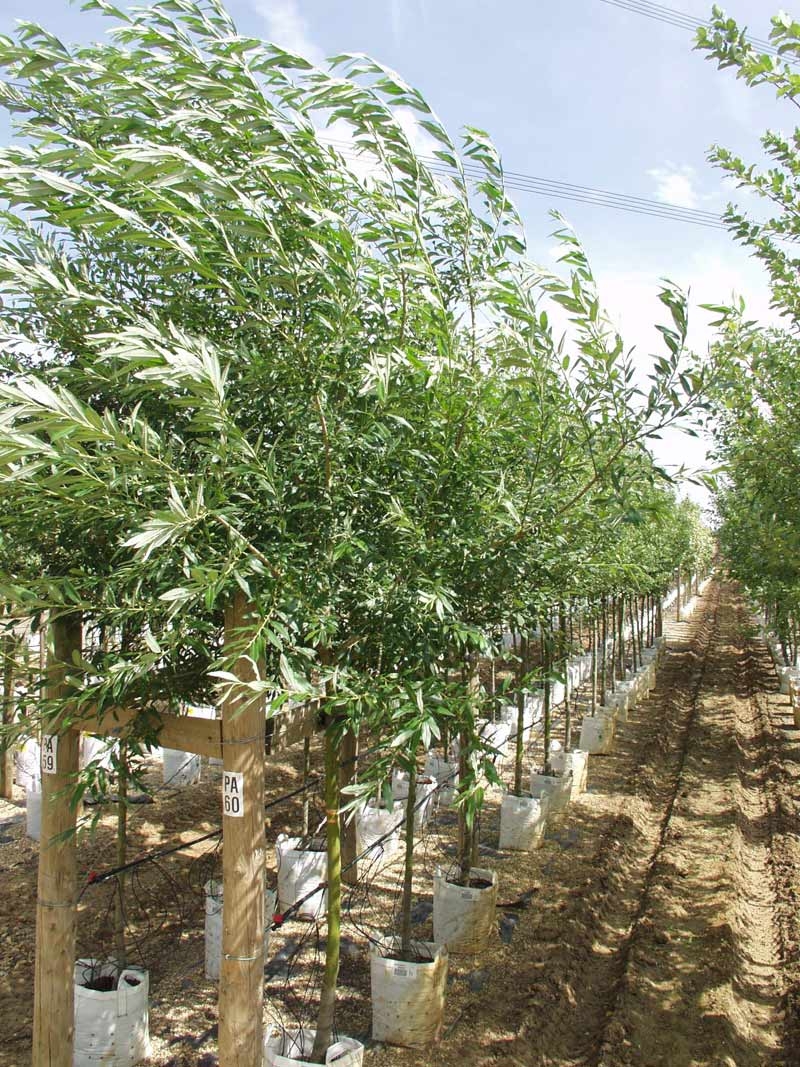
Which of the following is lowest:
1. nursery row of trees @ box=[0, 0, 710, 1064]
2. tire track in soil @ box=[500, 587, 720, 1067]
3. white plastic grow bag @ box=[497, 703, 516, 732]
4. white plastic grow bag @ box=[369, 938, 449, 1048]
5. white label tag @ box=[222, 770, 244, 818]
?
tire track in soil @ box=[500, 587, 720, 1067]

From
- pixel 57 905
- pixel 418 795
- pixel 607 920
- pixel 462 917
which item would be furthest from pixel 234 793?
pixel 418 795

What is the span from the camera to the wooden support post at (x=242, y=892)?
3.04m

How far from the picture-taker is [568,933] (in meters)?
5.42

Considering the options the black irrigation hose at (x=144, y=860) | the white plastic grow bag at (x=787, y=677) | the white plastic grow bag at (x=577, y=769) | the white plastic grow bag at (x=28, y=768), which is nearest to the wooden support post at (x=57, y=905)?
the black irrigation hose at (x=144, y=860)

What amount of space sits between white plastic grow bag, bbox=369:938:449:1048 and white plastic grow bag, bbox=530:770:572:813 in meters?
3.78

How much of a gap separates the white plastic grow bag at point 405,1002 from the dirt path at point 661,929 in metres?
0.12

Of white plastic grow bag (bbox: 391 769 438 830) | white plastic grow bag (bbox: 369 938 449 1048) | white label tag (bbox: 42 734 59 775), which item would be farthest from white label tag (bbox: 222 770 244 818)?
white plastic grow bag (bbox: 391 769 438 830)

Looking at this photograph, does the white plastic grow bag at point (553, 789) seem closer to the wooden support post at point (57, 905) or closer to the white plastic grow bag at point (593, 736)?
the white plastic grow bag at point (593, 736)

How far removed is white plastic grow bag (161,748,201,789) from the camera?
8.17 metres

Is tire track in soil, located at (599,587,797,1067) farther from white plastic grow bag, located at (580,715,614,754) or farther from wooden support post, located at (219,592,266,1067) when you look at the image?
wooden support post, located at (219,592,266,1067)

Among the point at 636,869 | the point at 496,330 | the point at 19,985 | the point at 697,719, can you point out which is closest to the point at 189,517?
the point at 496,330

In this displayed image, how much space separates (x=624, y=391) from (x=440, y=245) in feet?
2.97

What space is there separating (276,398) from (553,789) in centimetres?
639

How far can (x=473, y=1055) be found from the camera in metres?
4.05
